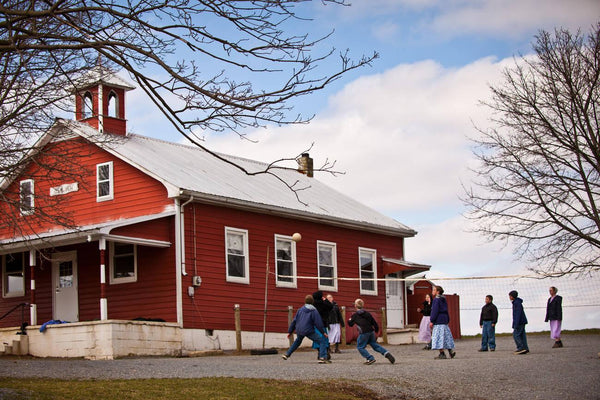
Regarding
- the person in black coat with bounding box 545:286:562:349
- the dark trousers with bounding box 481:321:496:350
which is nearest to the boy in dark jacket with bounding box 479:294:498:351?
the dark trousers with bounding box 481:321:496:350

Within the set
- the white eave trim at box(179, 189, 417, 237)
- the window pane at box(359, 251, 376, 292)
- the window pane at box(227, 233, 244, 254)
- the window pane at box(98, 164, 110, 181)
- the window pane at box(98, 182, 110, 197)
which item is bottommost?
the window pane at box(359, 251, 376, 292)

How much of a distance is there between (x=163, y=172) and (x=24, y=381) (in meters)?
12.6

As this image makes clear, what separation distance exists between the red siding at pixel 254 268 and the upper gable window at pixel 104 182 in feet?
10.6

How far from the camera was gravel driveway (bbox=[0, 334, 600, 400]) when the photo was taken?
612 inches

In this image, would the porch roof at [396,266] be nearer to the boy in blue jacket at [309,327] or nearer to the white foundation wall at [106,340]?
the white foundation wall at [106,340]

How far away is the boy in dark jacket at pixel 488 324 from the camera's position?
2517 cm

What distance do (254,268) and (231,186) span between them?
2.87m

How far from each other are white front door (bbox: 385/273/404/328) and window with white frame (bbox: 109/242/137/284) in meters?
11.9

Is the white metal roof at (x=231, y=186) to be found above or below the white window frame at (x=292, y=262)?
above

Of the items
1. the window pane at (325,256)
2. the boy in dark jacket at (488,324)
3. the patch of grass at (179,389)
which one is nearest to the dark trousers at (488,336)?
the boy in dark jacket at (488,324)

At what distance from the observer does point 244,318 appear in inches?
1111

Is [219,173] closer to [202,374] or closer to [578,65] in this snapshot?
[578,65]

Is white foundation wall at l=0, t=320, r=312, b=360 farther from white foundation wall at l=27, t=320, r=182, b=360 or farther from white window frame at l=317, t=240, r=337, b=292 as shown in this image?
white window frame at l=317, t=240, r=337, b=292

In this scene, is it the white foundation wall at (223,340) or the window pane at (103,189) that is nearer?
the white foundation wall at (223,340)
